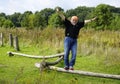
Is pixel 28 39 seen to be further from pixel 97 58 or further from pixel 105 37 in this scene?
pixel 97 58

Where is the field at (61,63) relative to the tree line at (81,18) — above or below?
above

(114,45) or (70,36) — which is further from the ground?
(70,36)

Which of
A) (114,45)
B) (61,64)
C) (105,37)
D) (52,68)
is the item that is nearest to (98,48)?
(114,45)

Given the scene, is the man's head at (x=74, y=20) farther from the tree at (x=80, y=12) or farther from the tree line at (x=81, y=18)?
the tree at (x=80, y=12)

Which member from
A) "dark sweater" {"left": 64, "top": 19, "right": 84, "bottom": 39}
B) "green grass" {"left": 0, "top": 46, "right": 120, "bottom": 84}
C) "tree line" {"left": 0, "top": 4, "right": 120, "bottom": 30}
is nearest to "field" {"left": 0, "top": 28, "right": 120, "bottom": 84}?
"green grass" {"left": 0, "top": 46, "right": 120, "bottom": 84}

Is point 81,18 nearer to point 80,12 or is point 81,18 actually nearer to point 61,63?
point 80,12

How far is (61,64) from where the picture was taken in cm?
Answer: 1439

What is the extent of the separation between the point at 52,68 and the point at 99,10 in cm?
5039

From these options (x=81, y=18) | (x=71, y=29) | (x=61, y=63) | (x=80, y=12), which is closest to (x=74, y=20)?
(x=71, y=29)

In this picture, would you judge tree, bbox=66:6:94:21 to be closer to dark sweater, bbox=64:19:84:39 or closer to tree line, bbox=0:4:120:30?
tree line, bbox=0:4:120:30

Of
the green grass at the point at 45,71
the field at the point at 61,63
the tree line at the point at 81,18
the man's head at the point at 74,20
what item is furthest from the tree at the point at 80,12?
the man's head at the point at 74,20

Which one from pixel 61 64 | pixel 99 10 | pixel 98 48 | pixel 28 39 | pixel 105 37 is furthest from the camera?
pixel 99 10

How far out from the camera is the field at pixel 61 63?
11.7m

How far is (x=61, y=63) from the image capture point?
14469 mm
